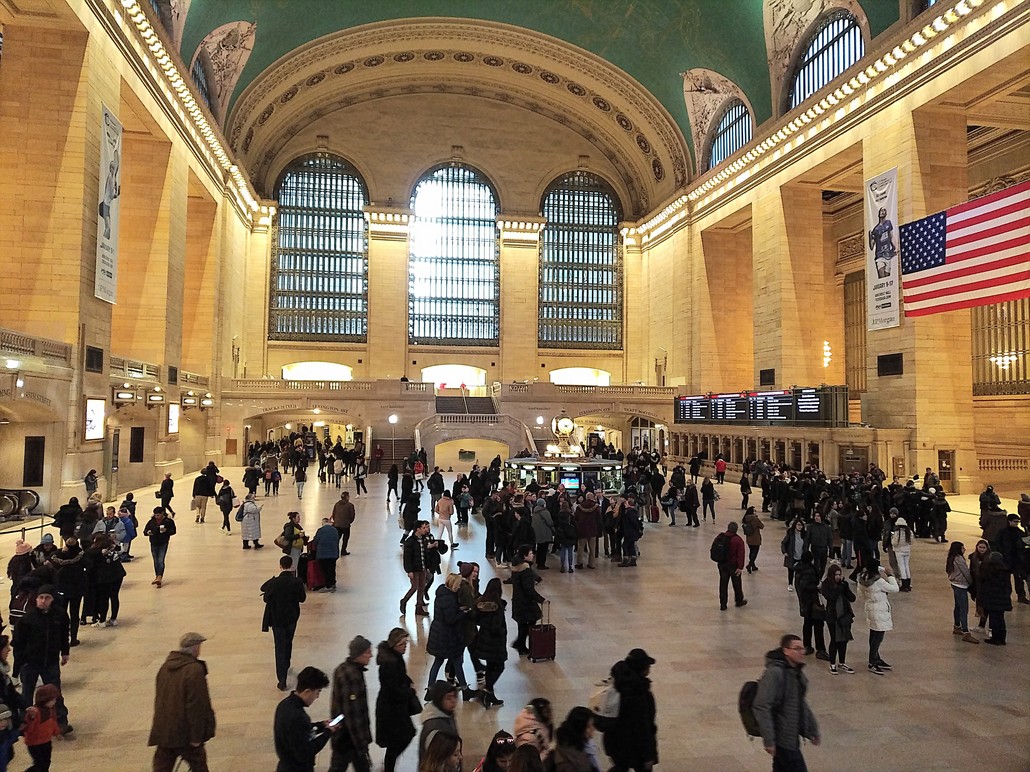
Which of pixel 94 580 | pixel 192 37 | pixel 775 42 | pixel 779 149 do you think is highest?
pixel 775 42

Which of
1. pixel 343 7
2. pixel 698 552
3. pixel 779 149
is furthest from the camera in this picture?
pixel 343 7

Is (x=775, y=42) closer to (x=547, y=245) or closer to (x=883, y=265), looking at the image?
(x=883, y=265)

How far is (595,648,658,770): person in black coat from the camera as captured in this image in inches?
163

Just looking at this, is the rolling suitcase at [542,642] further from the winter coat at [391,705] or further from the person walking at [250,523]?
the person walking at [250,523]

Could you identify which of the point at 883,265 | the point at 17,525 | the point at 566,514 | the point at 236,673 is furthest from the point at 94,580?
the point at 883,265

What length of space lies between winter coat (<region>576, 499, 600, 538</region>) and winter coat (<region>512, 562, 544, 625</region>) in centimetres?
416

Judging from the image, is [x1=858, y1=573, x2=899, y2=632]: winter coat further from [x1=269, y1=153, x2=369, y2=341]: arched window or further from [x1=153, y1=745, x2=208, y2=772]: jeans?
[x1=269, y1=153, x2=369, y2=341]: arched window

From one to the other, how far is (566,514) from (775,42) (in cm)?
2372

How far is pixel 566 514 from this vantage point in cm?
1056

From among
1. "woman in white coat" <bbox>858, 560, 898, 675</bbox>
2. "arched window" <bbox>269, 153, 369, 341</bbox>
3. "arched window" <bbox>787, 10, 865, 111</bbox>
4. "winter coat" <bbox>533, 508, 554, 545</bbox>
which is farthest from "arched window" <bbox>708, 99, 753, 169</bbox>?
"woman in white coat" <bbox>858, 560, 898, 675</bbox>

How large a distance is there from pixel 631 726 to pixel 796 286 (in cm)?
2497

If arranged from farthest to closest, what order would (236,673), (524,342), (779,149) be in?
(524,342) → (779,149) → (236,673)

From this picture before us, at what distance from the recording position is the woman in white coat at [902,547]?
9.40 meters

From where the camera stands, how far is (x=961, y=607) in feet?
24.2
